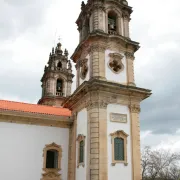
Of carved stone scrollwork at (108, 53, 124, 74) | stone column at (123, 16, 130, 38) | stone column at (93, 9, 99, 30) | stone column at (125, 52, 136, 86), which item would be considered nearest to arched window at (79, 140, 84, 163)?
stone column at (125, 52, 136, 86)

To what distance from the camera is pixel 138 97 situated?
22.8 metres

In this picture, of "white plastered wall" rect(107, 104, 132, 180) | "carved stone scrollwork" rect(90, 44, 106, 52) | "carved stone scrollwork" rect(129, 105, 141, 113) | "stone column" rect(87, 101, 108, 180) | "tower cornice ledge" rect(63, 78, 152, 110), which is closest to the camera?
"stone column" rect(87, 101, 108, 180)

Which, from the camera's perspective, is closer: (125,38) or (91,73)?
(91,73)

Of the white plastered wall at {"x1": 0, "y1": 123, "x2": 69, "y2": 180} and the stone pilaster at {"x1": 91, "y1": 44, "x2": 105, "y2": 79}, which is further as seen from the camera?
the stone pilaster at {"x1": 91, "y1": 44, "x2": 105, "y2": 79}

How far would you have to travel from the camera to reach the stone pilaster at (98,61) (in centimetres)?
2236

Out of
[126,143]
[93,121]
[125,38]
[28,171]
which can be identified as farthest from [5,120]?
[125,38]

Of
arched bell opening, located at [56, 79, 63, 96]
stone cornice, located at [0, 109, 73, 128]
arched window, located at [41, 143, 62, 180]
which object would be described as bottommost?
arched window, located at [41, 143, 62, 180]

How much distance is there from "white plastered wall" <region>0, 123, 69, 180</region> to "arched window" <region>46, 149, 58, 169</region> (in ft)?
2.00

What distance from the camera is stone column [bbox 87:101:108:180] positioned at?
19375 mm

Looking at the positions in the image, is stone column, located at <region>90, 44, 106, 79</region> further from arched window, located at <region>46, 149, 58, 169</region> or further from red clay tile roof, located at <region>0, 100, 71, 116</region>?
arched window, located at <region>46, 149, 58, 169</region>

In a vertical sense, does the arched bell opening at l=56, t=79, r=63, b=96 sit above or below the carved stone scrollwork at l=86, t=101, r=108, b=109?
above

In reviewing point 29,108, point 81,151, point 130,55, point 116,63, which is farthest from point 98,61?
point 29,108

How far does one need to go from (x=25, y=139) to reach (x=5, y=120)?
2.26 meters

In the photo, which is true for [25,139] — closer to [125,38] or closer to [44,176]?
[44,176]
